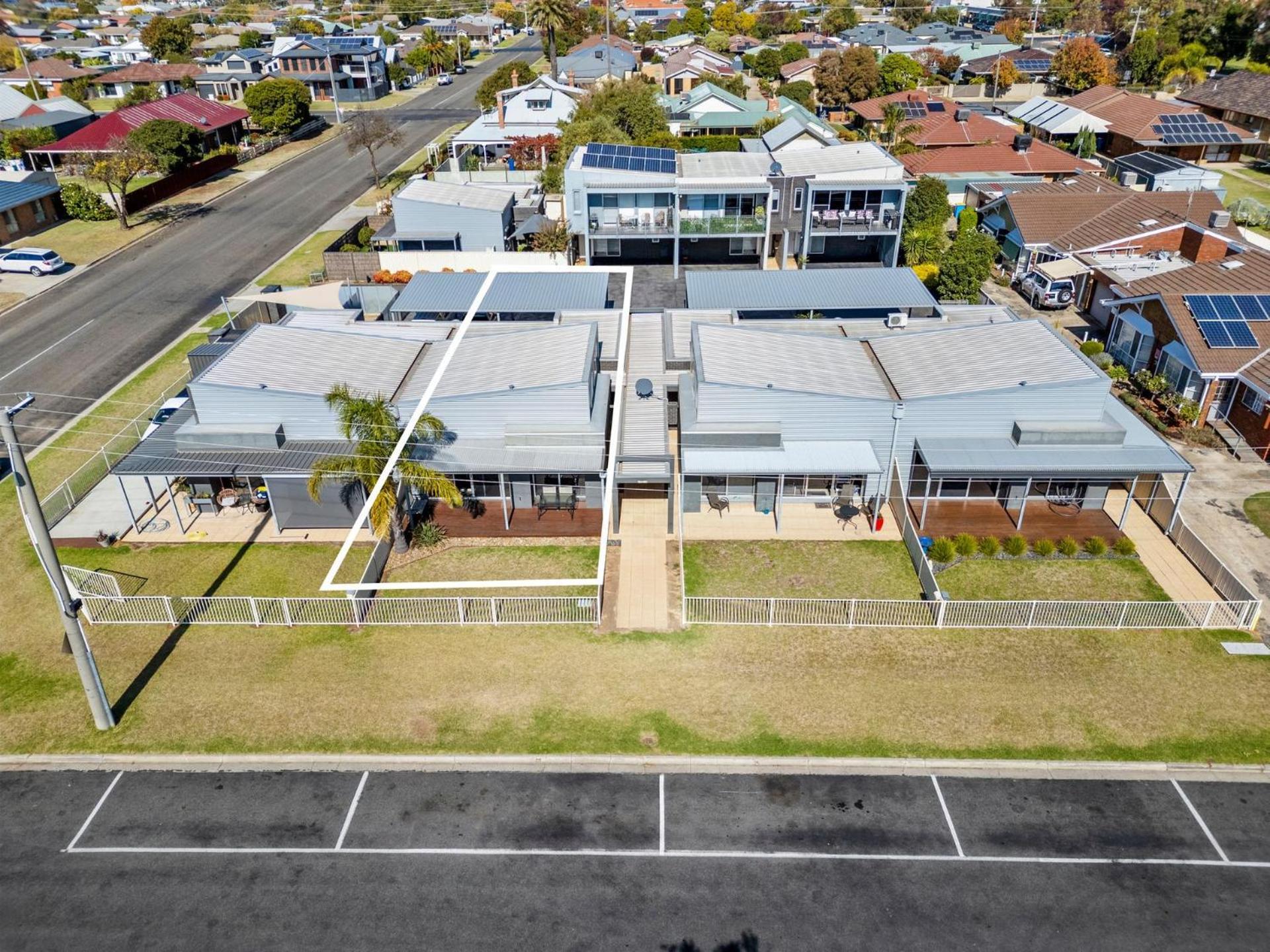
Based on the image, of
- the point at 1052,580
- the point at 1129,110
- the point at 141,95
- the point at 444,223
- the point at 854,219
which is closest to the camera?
the point at 1052,580

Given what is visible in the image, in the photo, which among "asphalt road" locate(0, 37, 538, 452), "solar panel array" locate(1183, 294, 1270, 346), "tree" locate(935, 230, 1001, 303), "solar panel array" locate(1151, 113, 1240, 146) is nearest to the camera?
"solar panel array" locate(1183, 294, 1270, 346)

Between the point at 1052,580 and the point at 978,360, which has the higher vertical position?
the point at 978,360

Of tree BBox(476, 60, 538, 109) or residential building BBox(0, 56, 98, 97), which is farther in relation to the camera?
residential building BBox(0, 56, 98, 97)

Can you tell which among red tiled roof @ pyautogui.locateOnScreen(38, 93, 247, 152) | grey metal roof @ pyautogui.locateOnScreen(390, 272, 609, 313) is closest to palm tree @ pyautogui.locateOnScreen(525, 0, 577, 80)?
red tiled roof @ pyautogui.locateOnScreen(38, 93, 247, 152)

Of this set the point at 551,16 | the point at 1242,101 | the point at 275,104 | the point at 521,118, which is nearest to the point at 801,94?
the point at 551,16

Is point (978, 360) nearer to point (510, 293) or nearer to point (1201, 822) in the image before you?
point (1201, 822)

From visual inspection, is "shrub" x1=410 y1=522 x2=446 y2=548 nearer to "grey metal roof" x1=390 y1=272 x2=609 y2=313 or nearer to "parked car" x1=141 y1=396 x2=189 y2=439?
"parked car" x1=141 y1=396 x2=189 y2=439

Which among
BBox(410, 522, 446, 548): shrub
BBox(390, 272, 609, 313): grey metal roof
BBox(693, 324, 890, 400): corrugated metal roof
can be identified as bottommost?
BBox(410, 522, 446, 548): shrub
